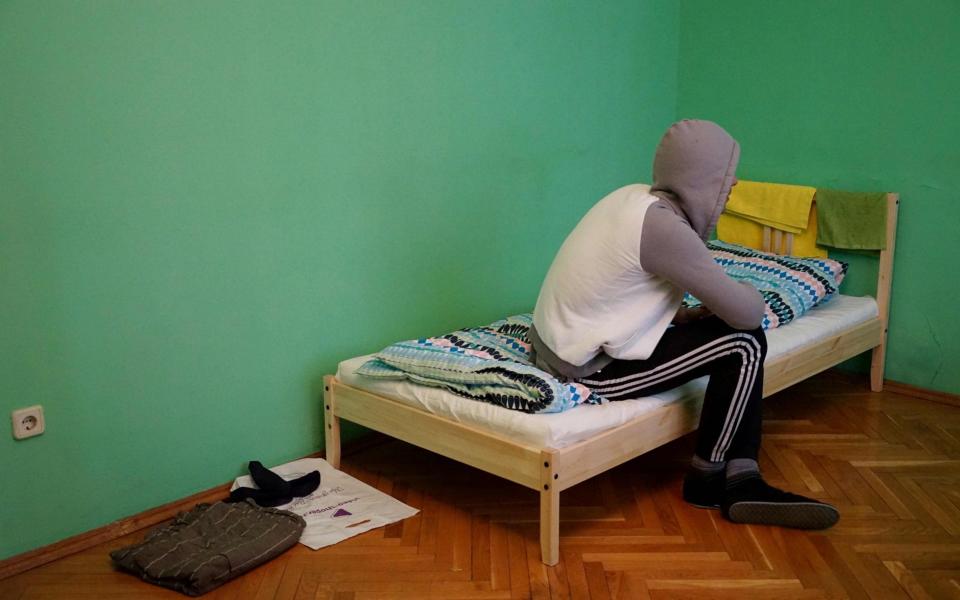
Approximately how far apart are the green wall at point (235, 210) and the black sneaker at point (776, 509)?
1.26 m

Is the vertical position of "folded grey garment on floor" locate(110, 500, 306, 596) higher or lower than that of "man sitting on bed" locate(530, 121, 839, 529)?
lower

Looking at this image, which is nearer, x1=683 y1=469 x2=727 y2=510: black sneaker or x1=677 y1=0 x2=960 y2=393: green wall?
x1=683 y1=469 x2=727 y2=510: black sneaker

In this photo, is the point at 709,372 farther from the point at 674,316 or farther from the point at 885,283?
the point at 885,283

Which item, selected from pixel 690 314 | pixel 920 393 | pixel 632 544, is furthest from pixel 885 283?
pixel 632 544

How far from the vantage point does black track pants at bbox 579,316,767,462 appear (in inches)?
101

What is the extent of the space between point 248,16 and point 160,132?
433mm

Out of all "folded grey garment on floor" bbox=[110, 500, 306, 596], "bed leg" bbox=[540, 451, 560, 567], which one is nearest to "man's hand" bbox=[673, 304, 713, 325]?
"bed leg" bbox=[540, 451, 560, 567]

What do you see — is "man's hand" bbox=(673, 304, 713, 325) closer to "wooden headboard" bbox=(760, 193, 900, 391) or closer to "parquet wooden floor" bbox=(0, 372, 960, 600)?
"parquet wooden floor" bbox=(0, 372, 960, 600)

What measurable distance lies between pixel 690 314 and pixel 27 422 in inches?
71.0

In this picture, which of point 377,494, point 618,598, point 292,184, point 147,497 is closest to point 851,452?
point 618,598

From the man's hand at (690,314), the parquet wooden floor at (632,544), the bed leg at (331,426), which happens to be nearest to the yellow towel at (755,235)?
the parquet wooden floor at (632,544)

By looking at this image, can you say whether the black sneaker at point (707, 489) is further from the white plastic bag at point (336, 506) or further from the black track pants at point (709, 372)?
the white plastic bag at point (336, 506)

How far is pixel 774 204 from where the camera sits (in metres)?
3.83

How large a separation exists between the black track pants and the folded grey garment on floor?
0.93m
